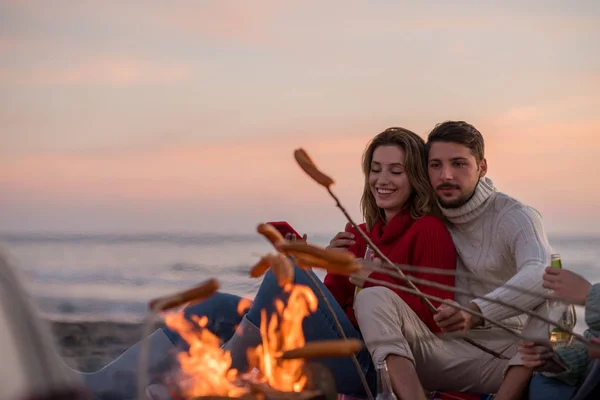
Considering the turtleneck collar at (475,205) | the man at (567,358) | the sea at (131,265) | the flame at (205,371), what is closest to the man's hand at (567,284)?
the man at (567,358)

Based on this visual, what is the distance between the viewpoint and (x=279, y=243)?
77.9 inches

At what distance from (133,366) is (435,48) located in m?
10.2

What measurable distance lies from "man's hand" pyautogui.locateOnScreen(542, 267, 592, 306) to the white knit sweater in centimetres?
52

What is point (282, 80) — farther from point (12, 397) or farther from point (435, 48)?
point (12, 397)

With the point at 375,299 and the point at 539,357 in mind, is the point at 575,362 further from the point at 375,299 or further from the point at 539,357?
the point at 375,299

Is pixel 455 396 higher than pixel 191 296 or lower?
lower

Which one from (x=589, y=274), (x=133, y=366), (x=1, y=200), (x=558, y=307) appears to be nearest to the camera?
(x=558, y=307)

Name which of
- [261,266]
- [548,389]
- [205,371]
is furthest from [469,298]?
[261,266]

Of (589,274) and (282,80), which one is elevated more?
(282,80)

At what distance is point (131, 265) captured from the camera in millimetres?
14820

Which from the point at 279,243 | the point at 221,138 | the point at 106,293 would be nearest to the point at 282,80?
the point at 221,138

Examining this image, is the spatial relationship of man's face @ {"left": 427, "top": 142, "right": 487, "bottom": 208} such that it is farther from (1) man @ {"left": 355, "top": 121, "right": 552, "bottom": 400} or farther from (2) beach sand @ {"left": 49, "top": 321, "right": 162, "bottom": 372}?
(2) beach sand @ {"left": 49, "top": 321, "right": 162, "bottom": 372}

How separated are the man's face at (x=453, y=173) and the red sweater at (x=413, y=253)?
0.14 m

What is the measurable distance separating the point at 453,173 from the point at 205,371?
1748mm
